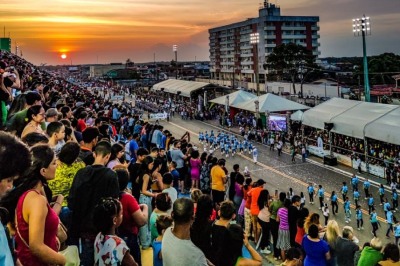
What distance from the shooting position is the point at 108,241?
3.91 meters

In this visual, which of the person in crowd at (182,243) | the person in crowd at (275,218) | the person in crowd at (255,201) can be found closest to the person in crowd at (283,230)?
the person in crowd at (275,218)

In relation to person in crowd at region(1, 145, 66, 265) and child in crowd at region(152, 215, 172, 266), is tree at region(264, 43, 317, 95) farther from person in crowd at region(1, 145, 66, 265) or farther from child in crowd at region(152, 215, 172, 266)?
person in crowd at region(1, 145, 66, 265)

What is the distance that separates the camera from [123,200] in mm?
4836

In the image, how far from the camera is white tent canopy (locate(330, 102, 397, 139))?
24516 millimetres

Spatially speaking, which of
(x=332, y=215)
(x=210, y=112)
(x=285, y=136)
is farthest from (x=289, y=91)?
(x=332, y=215)

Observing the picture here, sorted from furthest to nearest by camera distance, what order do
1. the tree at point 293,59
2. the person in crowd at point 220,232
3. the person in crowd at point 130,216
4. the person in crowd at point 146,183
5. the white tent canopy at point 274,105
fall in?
the tree at point 293,59 → the white tent canopy at point 274,105 → the person in crowd at point 146,183 → the person in crowd at point 130,216 → the person in crowd at point 220,232

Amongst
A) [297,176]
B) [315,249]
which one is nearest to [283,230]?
[315,249]

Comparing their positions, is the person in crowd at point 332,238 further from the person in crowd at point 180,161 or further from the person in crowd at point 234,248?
the person in crowd at point 180,161

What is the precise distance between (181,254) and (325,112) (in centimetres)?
2655

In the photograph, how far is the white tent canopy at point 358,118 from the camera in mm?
Answer: 24516

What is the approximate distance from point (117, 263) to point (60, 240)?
600 millimetres

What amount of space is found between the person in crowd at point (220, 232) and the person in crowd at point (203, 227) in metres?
0.07

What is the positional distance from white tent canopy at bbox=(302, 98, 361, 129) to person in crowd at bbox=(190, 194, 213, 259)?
24.0m

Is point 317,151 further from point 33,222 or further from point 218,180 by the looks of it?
point 33,222
